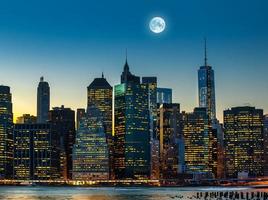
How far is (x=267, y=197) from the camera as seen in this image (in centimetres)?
19175

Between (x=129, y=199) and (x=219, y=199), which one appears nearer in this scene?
(x=219, y=199)

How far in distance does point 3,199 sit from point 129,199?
119ft

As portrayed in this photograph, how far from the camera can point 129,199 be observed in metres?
193

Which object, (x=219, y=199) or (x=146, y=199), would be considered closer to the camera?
(x=219, y=199)

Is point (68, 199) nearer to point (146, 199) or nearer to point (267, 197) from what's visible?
point (146, 199)

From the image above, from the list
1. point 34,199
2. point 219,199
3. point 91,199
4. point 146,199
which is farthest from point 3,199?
point 219,199

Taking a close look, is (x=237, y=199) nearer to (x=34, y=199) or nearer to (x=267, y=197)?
(x=267, y=197)

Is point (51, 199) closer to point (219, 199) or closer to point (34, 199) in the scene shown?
point (34, 199)

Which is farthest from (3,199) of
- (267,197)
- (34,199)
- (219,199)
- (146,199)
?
(267,197)

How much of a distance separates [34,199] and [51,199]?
16.3 ft

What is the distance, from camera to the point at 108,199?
190125 mm

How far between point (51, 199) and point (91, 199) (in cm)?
1161

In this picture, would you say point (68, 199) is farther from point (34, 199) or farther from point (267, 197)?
point (267, 197)

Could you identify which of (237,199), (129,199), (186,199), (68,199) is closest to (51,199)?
(68,199)
